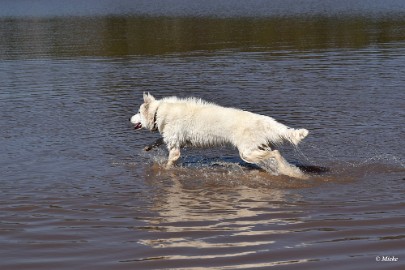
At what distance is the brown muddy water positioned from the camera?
23.9 feet

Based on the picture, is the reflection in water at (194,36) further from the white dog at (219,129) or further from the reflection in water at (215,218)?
the reflection in water at (215,218)

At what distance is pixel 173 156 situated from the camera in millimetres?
11570

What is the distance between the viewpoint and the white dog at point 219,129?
10.3 m

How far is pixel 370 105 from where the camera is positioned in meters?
15.6

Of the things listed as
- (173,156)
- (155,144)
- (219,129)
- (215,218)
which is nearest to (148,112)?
(155,144)

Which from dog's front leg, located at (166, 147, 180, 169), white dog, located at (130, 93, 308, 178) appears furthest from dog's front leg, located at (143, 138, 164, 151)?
Answer: dog's front leg, located at (166, 147, 180, 169)

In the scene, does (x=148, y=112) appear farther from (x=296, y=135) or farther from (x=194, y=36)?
(x=194, y=36)

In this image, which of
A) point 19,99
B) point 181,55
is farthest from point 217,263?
point 181,55

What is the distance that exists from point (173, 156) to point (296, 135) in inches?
101

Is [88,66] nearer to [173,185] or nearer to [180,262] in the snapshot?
[173,185]

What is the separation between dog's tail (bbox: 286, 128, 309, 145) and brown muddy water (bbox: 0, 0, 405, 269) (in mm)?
697

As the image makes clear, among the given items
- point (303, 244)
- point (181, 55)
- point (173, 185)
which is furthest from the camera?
point (181, 55)

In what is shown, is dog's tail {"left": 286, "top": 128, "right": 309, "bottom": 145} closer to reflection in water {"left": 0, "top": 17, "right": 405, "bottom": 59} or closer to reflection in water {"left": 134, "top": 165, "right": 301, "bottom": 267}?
reflection in water {"left": 134, "top": 165, "right": 301, "bottom": 267}

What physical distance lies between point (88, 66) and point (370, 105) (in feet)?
41.0
